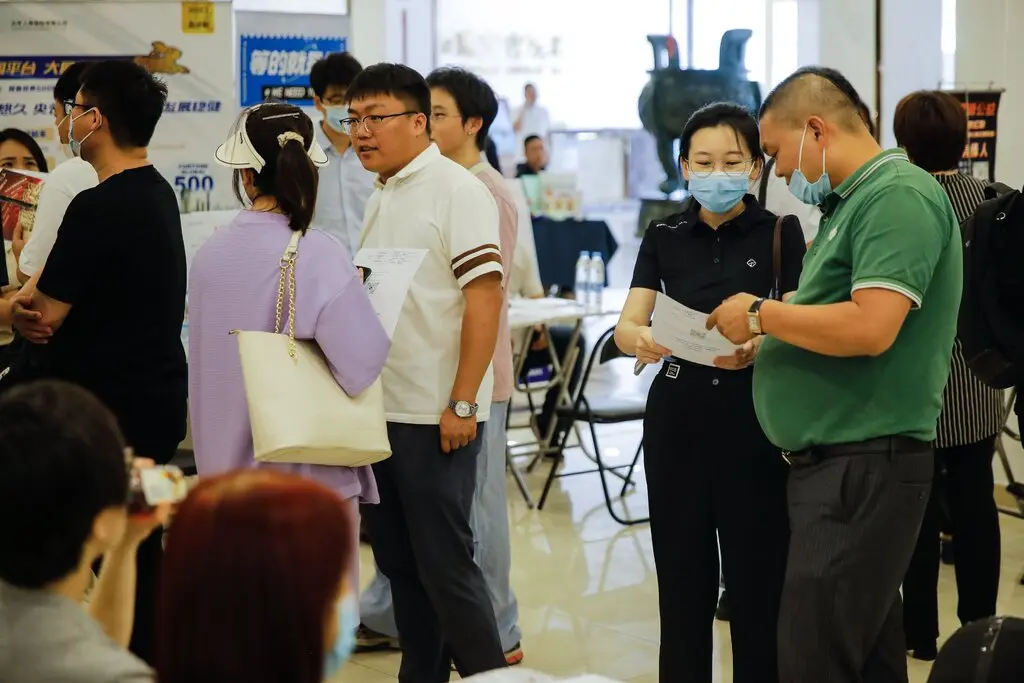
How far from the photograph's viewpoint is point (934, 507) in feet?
12.6

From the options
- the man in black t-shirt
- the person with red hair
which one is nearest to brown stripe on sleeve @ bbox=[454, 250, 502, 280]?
the man in black t-shirt

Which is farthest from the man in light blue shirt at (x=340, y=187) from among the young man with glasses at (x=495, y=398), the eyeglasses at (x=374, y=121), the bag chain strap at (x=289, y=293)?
the bag chain strap at (x=289, y=293)

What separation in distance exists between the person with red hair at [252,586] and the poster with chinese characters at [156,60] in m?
4.57

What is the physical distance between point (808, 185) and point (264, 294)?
1.13 m

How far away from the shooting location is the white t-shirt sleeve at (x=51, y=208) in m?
3.52

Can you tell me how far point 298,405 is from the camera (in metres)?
2.59

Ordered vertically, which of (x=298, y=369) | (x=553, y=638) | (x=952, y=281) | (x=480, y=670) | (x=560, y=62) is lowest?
(x=553, y=638)

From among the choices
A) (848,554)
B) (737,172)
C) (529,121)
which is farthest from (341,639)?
(529,121)

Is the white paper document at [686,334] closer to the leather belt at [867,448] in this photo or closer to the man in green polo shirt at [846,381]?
the man in green polo shirt at [846,381]

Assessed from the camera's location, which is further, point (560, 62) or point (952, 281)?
point (560, 62)

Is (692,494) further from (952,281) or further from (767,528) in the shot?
(952,281)

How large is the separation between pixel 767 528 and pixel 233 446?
120 cm

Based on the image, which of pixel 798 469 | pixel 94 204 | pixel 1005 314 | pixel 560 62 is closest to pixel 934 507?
pixel 1005 314

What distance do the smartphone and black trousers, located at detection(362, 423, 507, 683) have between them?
51.6 inches
